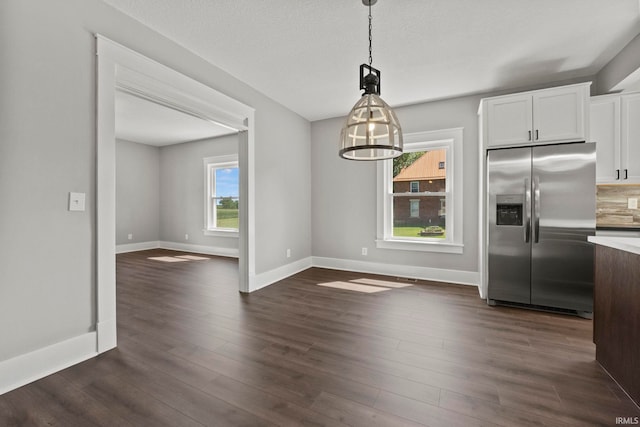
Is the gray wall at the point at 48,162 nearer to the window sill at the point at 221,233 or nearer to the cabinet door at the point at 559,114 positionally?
the cabinet door at the point at 559,114

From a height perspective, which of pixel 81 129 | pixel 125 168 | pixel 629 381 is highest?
pixel 125 168

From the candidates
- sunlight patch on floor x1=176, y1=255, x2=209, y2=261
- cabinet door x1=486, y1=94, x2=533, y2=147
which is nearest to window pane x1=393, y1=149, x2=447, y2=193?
cabinet door x1=486, y1=94, x2=533, y2=147

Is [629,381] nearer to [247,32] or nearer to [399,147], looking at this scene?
[399,147]

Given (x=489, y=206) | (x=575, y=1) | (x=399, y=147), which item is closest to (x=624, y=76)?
(x=575, y=1)

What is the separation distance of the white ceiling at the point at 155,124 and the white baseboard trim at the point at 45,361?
3.31m

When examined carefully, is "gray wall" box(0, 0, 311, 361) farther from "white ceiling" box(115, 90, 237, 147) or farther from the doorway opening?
"white ceiling" box(115, 90, 237, 147)

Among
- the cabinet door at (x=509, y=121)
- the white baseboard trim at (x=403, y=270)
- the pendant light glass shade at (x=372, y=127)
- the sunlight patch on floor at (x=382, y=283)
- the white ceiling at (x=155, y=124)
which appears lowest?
the sunlight patch on floor at (x=382, y=283)

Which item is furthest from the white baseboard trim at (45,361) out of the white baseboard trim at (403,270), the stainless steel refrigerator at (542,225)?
the stainless steel refrigerator at (542,225)

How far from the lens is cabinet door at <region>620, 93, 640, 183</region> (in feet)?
10.1

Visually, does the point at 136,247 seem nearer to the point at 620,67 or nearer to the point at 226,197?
the point at 226,197

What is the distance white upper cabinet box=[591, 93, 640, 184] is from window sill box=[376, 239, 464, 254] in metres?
1.76

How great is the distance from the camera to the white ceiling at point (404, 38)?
7.59 feet

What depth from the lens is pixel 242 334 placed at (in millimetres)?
2578

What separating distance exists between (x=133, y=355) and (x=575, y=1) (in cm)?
436
